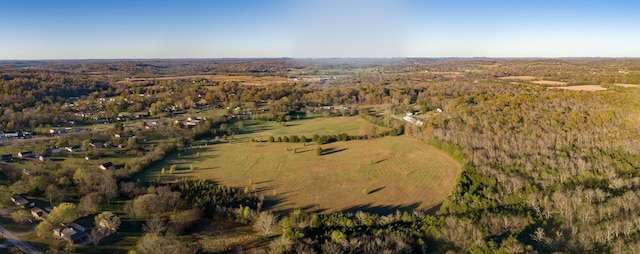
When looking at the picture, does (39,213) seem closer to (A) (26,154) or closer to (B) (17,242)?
(B) (17,242)

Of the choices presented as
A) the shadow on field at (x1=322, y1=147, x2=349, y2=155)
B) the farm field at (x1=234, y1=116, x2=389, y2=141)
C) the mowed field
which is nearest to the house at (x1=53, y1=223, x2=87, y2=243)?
the mowed field

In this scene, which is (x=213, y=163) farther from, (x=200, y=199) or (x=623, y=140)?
(x=623, y=140)

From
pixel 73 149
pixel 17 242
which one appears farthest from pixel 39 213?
pixel 73 149

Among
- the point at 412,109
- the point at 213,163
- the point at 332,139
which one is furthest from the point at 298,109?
the point at 213,163

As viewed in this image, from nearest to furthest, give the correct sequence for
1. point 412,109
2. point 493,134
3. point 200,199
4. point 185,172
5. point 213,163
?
1. point 200,199
2. point 185,172
3. point 213,163
4. point 493,134
5. point 412,109

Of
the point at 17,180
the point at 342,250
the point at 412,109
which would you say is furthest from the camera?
the point at 412,109

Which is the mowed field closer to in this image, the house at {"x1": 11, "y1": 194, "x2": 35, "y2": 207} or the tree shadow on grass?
the tree shadow on grass

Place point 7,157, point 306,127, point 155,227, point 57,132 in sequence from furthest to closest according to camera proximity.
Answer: point 306,127
point 57,132
point 7,157
point 155,227
